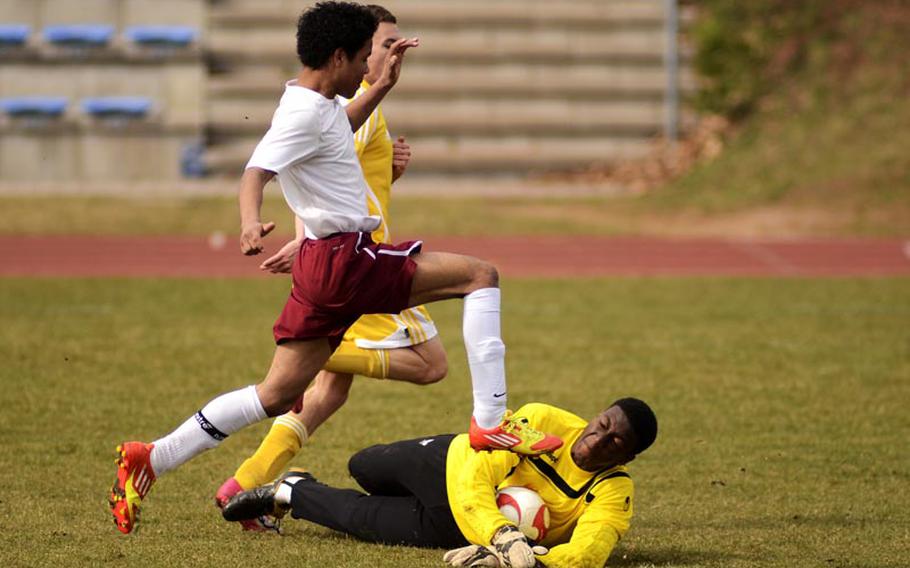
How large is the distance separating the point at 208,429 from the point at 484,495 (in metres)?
1.18

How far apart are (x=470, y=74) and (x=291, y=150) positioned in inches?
890

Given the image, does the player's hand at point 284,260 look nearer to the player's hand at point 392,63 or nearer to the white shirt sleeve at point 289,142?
the white shirt sleeve at point 289,142

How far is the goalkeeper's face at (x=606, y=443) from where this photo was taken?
5590 millimetres

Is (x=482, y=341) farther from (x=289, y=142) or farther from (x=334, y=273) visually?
(x=289, y=142)

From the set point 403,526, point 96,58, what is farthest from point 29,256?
point 403,526

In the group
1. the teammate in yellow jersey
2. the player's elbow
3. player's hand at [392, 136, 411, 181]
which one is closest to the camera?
the player's elbow

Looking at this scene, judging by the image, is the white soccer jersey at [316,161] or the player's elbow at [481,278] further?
the player's elbow at [481,278]

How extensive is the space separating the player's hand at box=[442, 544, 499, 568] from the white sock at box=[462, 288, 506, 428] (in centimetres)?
50

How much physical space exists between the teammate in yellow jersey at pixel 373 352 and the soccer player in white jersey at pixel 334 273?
71 cm

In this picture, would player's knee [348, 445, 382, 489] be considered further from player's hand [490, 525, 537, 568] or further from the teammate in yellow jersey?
player's hand [490, 525, 537, 568]

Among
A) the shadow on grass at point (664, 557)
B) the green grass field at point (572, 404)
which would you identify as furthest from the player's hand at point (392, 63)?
the shadow on grass at point (664, 557)

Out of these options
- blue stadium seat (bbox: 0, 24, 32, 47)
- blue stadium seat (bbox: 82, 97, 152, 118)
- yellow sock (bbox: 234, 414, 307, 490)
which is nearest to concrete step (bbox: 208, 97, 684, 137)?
blue stadium seat (bbox: 82, 97, 152, 118)

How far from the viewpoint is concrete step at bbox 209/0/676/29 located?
27.9 metres

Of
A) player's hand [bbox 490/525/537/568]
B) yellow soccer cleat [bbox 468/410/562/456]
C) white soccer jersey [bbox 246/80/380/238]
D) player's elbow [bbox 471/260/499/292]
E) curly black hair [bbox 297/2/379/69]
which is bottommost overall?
player's hand [bbox 490/525/537/568]
